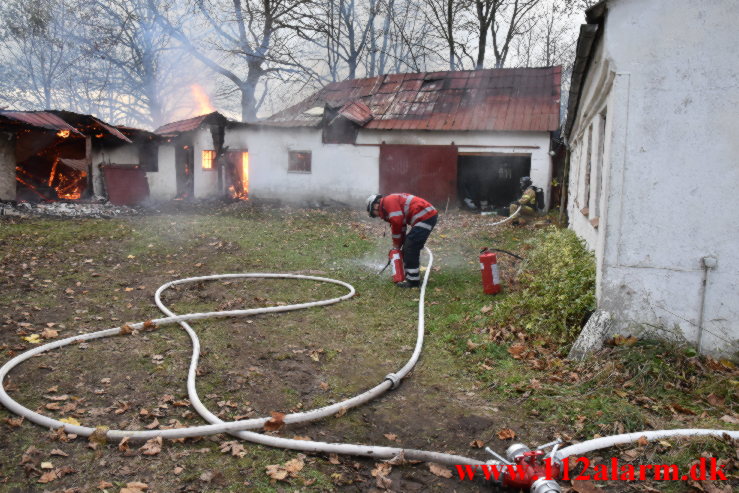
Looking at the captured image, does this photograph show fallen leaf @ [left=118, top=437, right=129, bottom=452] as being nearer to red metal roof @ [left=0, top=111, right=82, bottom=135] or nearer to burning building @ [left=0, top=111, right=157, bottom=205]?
red metal roof @ [left=0, top=111, right=82, bottom=135]

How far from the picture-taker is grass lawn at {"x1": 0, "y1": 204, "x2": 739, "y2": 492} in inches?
123

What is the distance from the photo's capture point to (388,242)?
1145 centimetres

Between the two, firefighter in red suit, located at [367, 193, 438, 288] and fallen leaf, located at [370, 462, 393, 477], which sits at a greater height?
firefighter in red suit, located at [367, 193, 438, 288]

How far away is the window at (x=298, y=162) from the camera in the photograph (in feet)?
62.4

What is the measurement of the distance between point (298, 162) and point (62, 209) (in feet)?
27.1

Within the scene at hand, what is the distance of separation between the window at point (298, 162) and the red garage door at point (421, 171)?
10.1 ft

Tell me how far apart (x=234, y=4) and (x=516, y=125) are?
61.5 feet

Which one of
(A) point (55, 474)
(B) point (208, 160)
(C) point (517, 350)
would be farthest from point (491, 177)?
(A) point (55, 474)

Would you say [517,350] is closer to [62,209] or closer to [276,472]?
[276,472]

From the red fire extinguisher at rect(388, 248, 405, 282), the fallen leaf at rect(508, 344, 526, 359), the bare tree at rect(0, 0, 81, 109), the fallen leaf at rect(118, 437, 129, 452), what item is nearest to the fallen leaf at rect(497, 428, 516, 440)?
the fallen leaf at rect(508, 344, 526, 359)

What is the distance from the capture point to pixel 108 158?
1834 cm

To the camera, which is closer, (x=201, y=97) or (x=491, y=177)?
(x=491, y=177)

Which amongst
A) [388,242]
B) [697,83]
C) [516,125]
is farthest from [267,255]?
[516,125]

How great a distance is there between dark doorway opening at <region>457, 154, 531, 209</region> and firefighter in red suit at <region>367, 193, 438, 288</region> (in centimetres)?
1242
